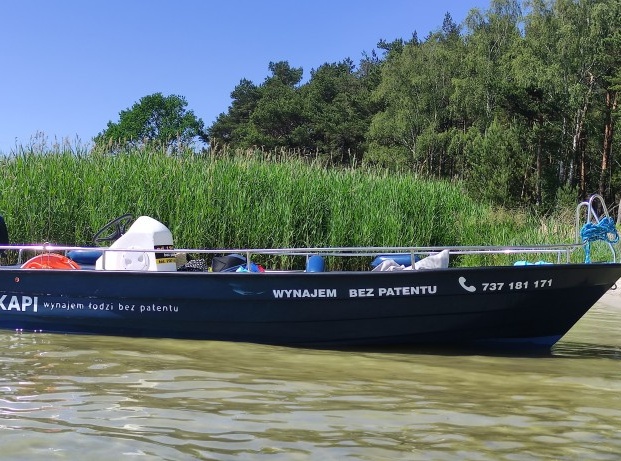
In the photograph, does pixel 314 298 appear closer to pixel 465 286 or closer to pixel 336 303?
pixel 336 303

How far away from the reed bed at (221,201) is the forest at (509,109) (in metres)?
9.30

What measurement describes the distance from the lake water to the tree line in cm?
1638

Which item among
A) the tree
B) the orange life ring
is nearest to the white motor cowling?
the orange life ring

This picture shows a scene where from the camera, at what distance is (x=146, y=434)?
13.6 ft

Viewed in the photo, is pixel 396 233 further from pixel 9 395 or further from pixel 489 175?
pixel 489 175

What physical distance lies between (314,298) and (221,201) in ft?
16.9

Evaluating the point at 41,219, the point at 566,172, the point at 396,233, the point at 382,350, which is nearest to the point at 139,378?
the point at 382,350

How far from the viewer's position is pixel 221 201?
11.7 metres

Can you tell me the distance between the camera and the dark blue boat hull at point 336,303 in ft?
22.1

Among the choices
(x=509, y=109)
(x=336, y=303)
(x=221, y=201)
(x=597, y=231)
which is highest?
(x=509, y=109)

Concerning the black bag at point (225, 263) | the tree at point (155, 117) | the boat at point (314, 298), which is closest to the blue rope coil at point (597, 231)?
the boat at point (314, 298)

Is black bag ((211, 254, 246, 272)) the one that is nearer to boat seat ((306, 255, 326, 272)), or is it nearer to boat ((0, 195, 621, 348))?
boat ((0, 195, 621, 348))

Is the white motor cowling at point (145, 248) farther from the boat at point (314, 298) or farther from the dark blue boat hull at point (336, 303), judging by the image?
the dark blue boat hull at point (336, 303)

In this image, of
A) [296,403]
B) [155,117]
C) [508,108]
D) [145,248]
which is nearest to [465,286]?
[296,403]
